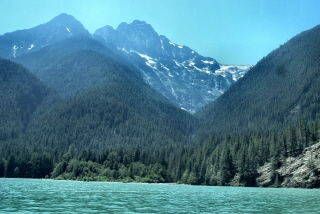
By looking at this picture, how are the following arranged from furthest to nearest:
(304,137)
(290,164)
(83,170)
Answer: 1. (83,170)
2. (304,137)
3. (290,164)

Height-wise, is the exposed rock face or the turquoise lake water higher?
the exposed rock face

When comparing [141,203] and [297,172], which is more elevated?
[297,172]

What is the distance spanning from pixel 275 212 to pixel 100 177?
136m

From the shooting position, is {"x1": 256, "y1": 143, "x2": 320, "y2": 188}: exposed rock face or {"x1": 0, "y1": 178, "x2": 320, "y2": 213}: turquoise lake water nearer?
{"x1": 0, "y1": 178, "x2": 320, "y2": 213}: turquoise lake water

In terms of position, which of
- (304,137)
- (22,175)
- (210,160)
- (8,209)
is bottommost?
(8,209)

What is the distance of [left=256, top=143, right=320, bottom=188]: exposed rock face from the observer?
4705 inches

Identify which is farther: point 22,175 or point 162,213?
point 22,175

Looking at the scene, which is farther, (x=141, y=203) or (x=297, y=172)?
(x=297, y=172)

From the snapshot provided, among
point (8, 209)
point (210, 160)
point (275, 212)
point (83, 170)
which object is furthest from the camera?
point (83, 170)

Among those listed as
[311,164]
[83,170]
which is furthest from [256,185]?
[83,170]

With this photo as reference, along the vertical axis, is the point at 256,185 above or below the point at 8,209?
above

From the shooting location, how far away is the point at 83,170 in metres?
179

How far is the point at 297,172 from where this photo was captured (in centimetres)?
12638

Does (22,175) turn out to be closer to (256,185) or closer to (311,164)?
(256,185)
